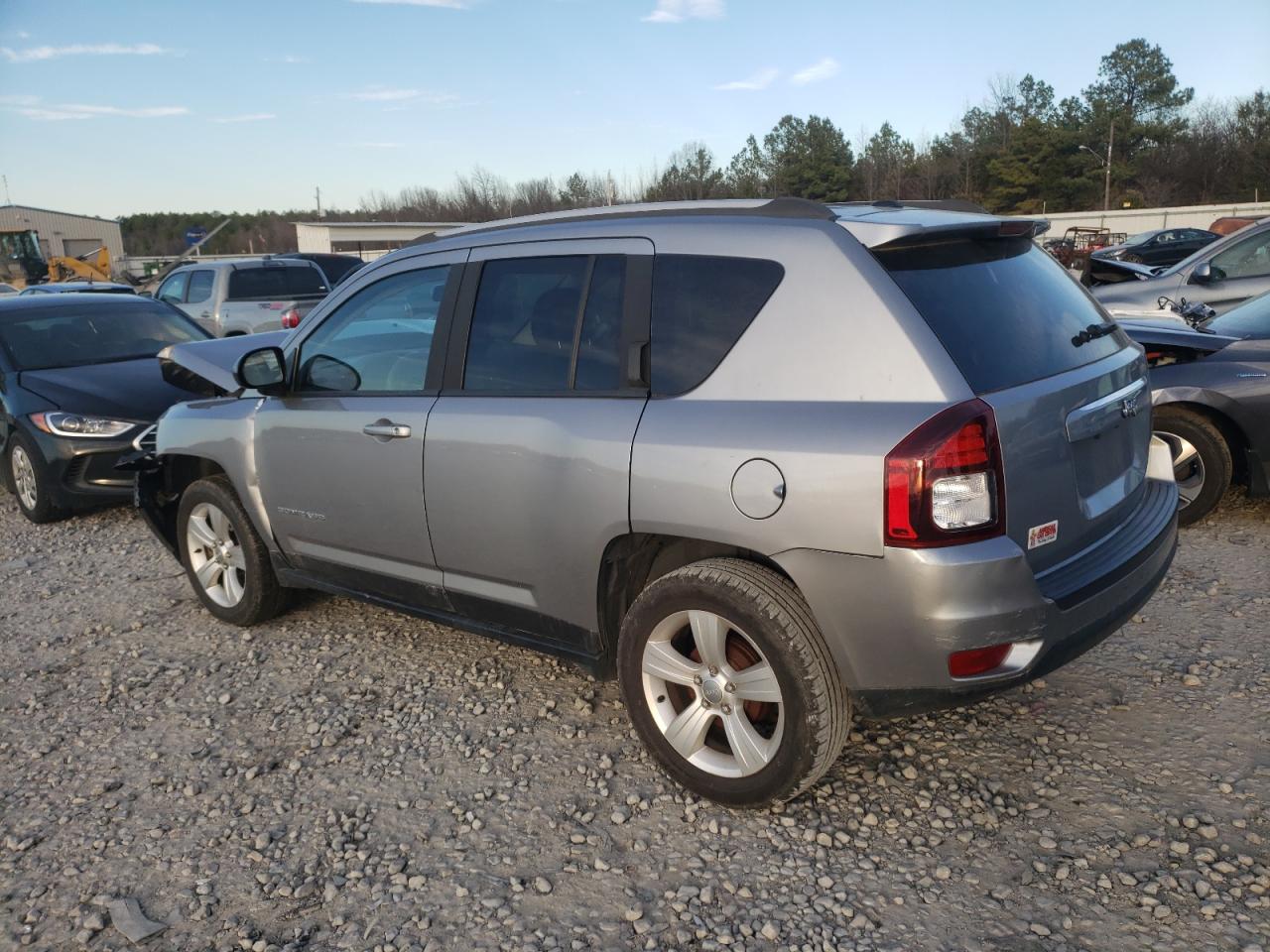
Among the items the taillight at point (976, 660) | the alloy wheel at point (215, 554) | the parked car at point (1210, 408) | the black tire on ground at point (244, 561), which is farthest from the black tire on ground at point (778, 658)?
the parked car at point (1210, 408)

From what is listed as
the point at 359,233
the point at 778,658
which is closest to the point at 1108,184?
the point at 359,233

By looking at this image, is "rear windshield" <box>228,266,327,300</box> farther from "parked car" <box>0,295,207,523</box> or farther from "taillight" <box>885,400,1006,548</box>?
"taillight" <box>885,400,1006,548</box>

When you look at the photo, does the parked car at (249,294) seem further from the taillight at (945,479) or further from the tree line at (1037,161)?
the tree line at (1037,161)

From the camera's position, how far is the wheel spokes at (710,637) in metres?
3.08

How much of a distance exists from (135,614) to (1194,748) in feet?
16.5

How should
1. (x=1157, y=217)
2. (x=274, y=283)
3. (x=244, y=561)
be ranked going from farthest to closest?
(x=1157, y=217) < (x=274, y=283) < (x=244, y=561)

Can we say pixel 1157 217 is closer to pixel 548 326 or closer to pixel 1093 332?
pixel 1093 332

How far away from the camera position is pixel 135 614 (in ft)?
17.6

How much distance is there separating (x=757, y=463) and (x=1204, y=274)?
7.61 m

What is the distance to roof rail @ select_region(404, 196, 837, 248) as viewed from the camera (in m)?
3.14

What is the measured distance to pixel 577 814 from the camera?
10.7 ft

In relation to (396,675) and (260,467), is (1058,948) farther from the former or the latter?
(260,467)

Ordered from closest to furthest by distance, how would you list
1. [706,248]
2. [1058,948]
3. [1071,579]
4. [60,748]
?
[1058,948] < [1071,579] < [706,248] < [60,748]

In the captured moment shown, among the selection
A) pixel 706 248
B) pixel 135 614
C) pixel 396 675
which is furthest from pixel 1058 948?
pixel 135 614
